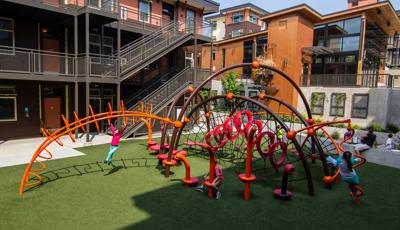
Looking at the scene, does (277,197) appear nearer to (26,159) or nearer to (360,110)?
(26,159)

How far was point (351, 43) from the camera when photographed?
2495cm

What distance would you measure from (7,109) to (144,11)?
11501 millimetres

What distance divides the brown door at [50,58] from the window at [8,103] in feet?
7.06

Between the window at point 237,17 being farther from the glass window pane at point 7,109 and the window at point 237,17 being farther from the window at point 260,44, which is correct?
the glass window pane at point 7,109

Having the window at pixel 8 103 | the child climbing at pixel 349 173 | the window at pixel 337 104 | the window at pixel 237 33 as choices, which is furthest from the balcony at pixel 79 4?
the window at pixel 237 33

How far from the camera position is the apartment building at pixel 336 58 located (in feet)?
66.1

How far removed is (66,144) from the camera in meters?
14.4

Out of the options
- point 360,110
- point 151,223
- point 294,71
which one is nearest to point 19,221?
point 151,223

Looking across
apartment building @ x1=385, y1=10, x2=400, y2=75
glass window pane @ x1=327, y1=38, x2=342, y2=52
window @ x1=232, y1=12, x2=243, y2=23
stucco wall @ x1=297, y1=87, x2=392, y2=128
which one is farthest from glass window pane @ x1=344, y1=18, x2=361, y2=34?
window @ x1=232, y1=12, x2=243, y2=23

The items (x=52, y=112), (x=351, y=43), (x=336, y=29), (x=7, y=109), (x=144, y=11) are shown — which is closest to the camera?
(x=7, y=109)

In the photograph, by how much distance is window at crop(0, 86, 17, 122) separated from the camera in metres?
15.1

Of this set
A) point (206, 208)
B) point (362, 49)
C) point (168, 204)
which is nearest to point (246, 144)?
point (206, 208)

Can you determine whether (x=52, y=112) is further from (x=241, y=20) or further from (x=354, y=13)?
(x=241, y=20)

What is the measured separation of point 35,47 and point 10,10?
225 centimetres
